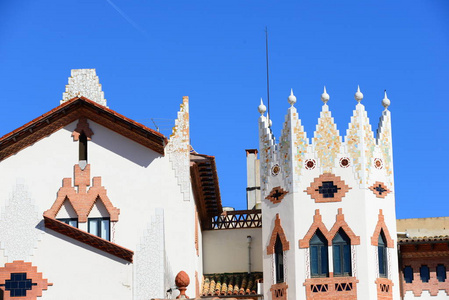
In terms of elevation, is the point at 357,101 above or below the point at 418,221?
above

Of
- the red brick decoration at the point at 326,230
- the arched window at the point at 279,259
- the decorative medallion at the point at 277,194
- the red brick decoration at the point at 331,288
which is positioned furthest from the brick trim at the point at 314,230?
the decorative medallion at the point at 277,194

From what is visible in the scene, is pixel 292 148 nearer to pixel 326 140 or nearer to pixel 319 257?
pixel 326 140

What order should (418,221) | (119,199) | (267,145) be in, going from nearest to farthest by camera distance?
(119,199) → (267,145) → (418,221)

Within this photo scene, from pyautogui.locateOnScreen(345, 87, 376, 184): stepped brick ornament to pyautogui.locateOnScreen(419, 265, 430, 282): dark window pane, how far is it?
3942mm

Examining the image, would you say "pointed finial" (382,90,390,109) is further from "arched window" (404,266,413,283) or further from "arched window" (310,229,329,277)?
"arched window" (404,266,413,283)

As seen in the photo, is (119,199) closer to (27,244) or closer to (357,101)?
(27,244)

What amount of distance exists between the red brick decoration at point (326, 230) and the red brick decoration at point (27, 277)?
8957 mm

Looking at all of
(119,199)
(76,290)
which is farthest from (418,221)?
(76,290)

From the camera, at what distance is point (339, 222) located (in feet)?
125

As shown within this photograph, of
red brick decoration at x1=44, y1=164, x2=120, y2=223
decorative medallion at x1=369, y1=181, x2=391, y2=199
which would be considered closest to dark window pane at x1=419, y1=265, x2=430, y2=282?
decorative medallion at x1=369, y1=181, x2=391, y2=199

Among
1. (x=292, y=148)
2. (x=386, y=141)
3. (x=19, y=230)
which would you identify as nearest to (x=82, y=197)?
(x=19, y=230)

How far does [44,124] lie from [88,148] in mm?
1669

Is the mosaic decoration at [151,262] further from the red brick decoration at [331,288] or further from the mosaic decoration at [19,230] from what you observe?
the red brick decoration at [331,288]

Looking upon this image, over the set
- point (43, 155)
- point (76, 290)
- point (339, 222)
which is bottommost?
point (76, 290)
